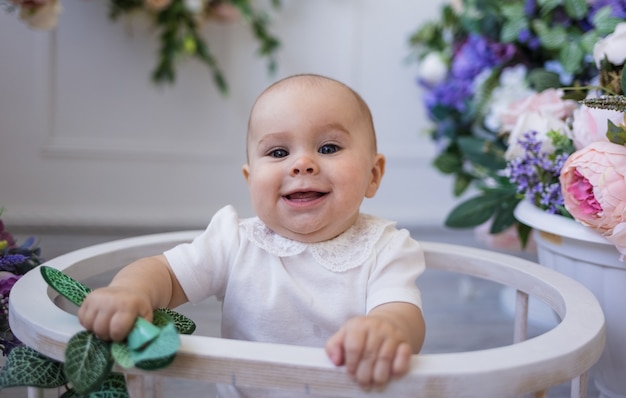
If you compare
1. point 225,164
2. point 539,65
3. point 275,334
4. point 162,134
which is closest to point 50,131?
point 162,134

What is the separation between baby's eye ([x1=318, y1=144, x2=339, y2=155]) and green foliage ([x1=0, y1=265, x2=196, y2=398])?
300 millimetres

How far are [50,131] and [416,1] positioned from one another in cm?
153

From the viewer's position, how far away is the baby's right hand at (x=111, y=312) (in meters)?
0.59

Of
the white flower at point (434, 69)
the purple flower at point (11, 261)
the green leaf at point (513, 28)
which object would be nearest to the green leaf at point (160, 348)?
the purple flower at point (11, 261)

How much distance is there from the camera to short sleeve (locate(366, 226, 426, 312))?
77cm

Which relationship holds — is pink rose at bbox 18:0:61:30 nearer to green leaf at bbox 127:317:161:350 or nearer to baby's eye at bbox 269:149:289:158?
baby's eye at bbox 269:149:289:158

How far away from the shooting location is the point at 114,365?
58 cm

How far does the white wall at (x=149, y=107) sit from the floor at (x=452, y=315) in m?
0.26

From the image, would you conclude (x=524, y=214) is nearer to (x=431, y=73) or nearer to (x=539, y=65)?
(x=539, y=65)

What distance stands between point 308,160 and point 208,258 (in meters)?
0.19

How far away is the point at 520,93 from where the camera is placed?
1.52 meters

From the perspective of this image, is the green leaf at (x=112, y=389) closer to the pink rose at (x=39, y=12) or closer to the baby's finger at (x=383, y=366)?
the baby's finger at (x=383, y=366)

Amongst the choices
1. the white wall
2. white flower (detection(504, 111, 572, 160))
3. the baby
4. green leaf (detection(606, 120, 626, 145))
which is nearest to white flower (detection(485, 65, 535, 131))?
white flower (detection(504, 111, 572, 160))

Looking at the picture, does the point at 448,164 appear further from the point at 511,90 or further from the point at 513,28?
the point at 513,28
